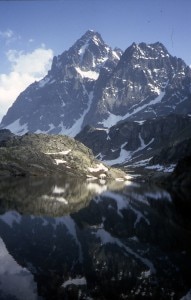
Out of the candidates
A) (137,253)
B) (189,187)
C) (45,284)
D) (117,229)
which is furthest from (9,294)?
(189,187)

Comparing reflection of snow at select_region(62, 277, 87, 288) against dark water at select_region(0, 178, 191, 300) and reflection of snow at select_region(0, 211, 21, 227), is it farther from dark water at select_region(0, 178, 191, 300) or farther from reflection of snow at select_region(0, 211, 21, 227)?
reflection of snow at select_region(0, 211, 21, 227)

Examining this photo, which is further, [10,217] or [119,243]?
[10,217]

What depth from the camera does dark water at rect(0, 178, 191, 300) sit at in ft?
Result: 112

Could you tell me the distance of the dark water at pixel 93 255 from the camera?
3422 cm

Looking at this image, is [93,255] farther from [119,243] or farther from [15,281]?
[15,281]

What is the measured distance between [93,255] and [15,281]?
1347 centimetres

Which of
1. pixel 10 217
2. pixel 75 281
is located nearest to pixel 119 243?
pixel 75 281

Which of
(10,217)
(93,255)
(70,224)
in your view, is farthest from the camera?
(10,217)

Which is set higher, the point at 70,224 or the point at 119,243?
the point at 119,243

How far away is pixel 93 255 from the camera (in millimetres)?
47500

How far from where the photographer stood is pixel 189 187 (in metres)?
166

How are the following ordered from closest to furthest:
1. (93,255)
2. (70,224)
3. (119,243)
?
(93,255) → (119,243) → (70,224)

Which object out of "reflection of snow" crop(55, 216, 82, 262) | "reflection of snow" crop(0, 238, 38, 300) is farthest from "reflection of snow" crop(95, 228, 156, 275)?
"reflection of snow" crop(0, 238, 38, 300)

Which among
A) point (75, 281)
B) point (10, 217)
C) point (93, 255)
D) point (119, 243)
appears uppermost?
point (75, 281)
